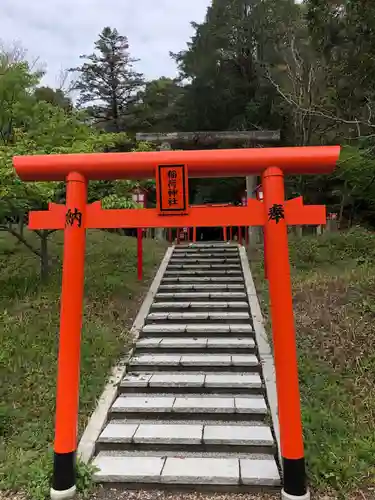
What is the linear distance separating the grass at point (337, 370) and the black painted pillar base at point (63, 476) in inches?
90.6

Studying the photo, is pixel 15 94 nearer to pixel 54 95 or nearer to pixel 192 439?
pixel 192 439

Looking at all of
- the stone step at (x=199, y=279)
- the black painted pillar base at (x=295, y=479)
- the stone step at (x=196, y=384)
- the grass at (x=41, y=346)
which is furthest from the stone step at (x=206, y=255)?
the black painted pillar base at (x=295, y=479)

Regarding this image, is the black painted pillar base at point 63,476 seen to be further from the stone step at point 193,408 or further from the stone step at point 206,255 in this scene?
the stone step at point 206,255

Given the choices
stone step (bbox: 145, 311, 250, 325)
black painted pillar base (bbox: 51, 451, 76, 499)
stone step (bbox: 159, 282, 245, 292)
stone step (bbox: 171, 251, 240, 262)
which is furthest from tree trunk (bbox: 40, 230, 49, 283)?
black painted pillar base (bbox: 51, 451, 76, 499)

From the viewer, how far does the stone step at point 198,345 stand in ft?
21.6

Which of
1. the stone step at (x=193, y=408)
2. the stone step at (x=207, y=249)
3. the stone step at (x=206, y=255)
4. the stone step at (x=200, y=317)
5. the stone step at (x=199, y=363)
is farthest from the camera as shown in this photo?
the stone step at (x=207, y=249)

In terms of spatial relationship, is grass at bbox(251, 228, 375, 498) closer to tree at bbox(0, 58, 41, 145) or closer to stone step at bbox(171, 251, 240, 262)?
stone step at bbox(171, 251, 240, 262)

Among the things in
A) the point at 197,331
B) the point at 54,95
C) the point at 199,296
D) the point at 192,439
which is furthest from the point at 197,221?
the point at 54,95

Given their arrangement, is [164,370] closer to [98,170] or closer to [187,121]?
[98,170]

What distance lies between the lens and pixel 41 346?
6363 millimetres

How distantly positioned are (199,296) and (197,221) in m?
4.50

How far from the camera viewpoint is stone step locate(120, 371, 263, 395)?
5.63 meters

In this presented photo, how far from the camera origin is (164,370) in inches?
243

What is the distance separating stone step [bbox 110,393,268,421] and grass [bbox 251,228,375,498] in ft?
2.04
